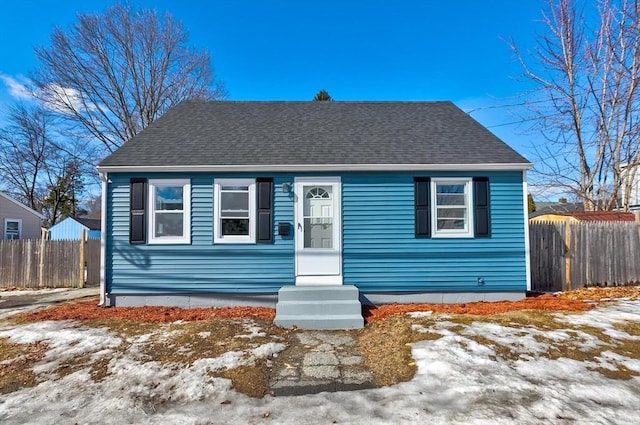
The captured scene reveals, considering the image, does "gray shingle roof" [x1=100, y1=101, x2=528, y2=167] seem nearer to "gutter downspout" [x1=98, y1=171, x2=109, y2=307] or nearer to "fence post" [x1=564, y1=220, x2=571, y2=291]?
"gutter downspout" [x1=98, y1=171, x2=109, y2=307]

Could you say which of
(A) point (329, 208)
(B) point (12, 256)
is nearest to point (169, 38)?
(B) point (12, 256)

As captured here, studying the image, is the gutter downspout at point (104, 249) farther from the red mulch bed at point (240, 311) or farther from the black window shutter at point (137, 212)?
the black window shutter at point (137, 212)

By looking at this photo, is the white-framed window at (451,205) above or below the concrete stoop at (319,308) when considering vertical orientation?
above

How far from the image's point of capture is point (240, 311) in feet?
21.3

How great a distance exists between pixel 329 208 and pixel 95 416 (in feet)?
16.6

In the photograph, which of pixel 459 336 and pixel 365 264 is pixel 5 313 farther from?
pixel 459 336

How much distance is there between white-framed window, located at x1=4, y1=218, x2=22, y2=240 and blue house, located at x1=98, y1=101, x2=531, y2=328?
41.2 feet

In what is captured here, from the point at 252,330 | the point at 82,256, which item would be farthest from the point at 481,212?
the point at 82,256

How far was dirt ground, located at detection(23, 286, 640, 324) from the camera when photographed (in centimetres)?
615

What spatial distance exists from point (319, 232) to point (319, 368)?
341 cm

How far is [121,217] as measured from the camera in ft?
22.7

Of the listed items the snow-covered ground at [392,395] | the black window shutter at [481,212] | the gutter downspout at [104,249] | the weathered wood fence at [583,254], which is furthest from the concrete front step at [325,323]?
Result: the weathered wood fence at [583,254]

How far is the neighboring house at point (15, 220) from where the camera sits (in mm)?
14855

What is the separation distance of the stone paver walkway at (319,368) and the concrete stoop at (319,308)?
0.44m
